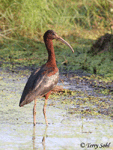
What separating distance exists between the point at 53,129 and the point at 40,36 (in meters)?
6.66

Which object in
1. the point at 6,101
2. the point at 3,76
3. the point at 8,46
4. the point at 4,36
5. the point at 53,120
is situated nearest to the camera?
the point at 53,120

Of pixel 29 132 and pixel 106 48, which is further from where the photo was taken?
pixel 106 48

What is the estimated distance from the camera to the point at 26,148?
451 centimetres

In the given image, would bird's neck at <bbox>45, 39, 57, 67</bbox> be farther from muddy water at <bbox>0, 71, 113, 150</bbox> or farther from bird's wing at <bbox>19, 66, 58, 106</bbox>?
muddy water at <bbox>0, 71, 113, 150</bbox>

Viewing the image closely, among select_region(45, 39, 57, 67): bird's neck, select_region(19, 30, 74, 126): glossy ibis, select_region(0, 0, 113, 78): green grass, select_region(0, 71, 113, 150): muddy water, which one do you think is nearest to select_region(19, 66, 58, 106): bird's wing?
select_region(19, 30, 74, 126): glossy ibis

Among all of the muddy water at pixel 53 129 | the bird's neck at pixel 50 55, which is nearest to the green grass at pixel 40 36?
the bird's neck at pixel 50 55

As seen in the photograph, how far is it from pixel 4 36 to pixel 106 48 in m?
2.74

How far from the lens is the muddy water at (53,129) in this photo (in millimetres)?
4645

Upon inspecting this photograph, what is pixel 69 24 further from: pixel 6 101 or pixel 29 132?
pixel 29 132

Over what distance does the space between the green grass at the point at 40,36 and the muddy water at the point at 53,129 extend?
10.3 feet

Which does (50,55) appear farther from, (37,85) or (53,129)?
(53,129)

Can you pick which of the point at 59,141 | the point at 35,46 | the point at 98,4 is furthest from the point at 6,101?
the point at 98,4

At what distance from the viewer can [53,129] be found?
528 cm

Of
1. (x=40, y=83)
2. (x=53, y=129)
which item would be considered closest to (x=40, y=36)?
(x=40, y=83)
